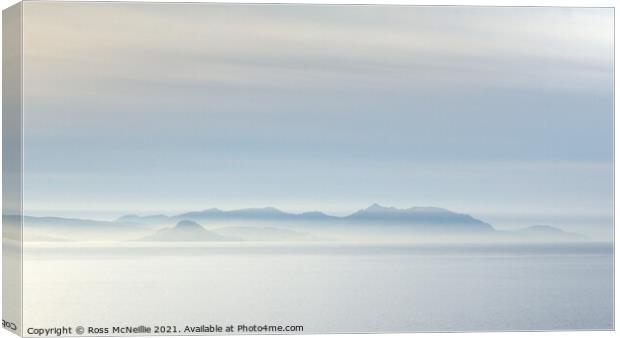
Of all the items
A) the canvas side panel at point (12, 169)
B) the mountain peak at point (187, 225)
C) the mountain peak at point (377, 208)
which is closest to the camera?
the canvas side panel at point (12, 169)

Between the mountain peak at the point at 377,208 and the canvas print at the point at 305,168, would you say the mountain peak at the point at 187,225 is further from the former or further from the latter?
the mountain peak at the point at 377,208

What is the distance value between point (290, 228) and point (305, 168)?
426 mm

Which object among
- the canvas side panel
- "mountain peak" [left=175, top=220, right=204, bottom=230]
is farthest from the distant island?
the canvas side panel

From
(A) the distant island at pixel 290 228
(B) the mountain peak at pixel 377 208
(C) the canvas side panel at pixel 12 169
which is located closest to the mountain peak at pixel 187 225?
(A) the distant island at pixel 290 228

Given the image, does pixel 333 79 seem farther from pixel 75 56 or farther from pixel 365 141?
pixel 75 56

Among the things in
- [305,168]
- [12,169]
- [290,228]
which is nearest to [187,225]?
[290,228]

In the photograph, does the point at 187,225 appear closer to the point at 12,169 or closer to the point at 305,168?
the point at 305,168

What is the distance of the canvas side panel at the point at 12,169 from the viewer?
8703 millimetres

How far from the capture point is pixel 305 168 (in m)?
8.94

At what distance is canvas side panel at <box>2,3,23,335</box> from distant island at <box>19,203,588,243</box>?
207 mm

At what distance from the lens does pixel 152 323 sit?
8766 millimetres

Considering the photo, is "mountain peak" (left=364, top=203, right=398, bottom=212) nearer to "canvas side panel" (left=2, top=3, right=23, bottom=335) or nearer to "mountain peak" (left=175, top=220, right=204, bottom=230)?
"mountain peak" (left=175, top=220, right=204, bottom=230)

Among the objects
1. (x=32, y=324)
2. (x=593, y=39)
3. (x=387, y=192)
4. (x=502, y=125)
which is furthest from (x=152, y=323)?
(x=593, y=39)

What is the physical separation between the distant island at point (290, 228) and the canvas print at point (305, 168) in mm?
14
